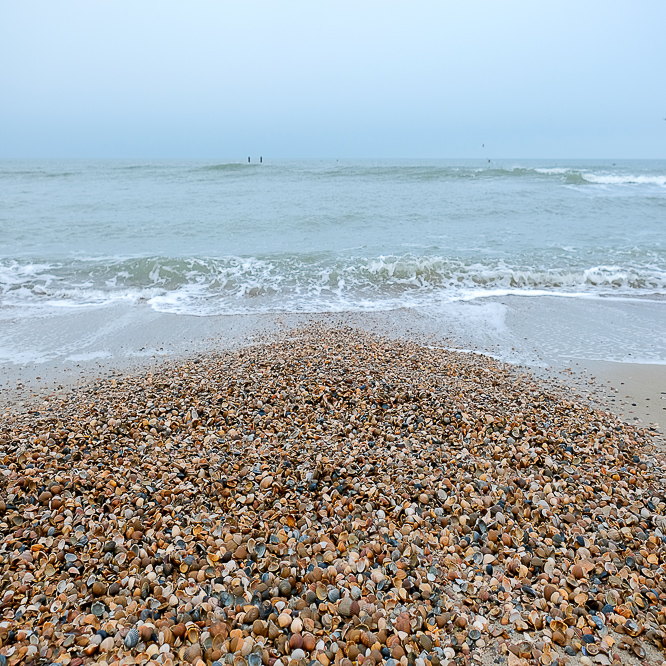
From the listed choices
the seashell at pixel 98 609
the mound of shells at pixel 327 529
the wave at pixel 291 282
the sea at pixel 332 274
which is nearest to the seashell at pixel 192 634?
the mound of shells at pixel 327 529

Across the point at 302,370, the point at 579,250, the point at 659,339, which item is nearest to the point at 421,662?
the point at 302,370

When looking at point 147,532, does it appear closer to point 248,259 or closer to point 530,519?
point 530,519

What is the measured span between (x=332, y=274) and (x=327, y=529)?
726 centimetres

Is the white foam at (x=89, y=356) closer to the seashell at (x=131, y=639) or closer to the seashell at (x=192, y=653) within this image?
the seashell at (x=131, y=639)

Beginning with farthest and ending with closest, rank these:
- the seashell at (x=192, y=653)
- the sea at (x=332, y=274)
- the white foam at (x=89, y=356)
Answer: the sea at (x=332, y=274)
the white foam at (x=89, y=356)
the seashell at (x=192, y=653)

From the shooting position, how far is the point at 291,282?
29.8 feet

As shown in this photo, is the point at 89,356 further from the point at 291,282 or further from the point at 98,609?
the point at 291,282

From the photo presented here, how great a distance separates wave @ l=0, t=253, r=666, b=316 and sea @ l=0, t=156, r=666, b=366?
0.04m

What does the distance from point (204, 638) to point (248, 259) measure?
30.1 feet

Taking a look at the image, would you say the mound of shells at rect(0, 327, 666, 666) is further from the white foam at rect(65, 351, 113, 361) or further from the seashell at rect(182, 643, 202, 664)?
the white foam at rect(65, 351, 113, 361)

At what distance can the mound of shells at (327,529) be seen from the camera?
195cm

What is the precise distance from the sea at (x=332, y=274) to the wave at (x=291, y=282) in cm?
4

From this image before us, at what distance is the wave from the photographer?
7.93 metres

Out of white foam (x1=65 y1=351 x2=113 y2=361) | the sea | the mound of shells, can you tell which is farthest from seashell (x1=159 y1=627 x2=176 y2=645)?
white foam (x1=65 y1=351 x2=113 y2=361)
